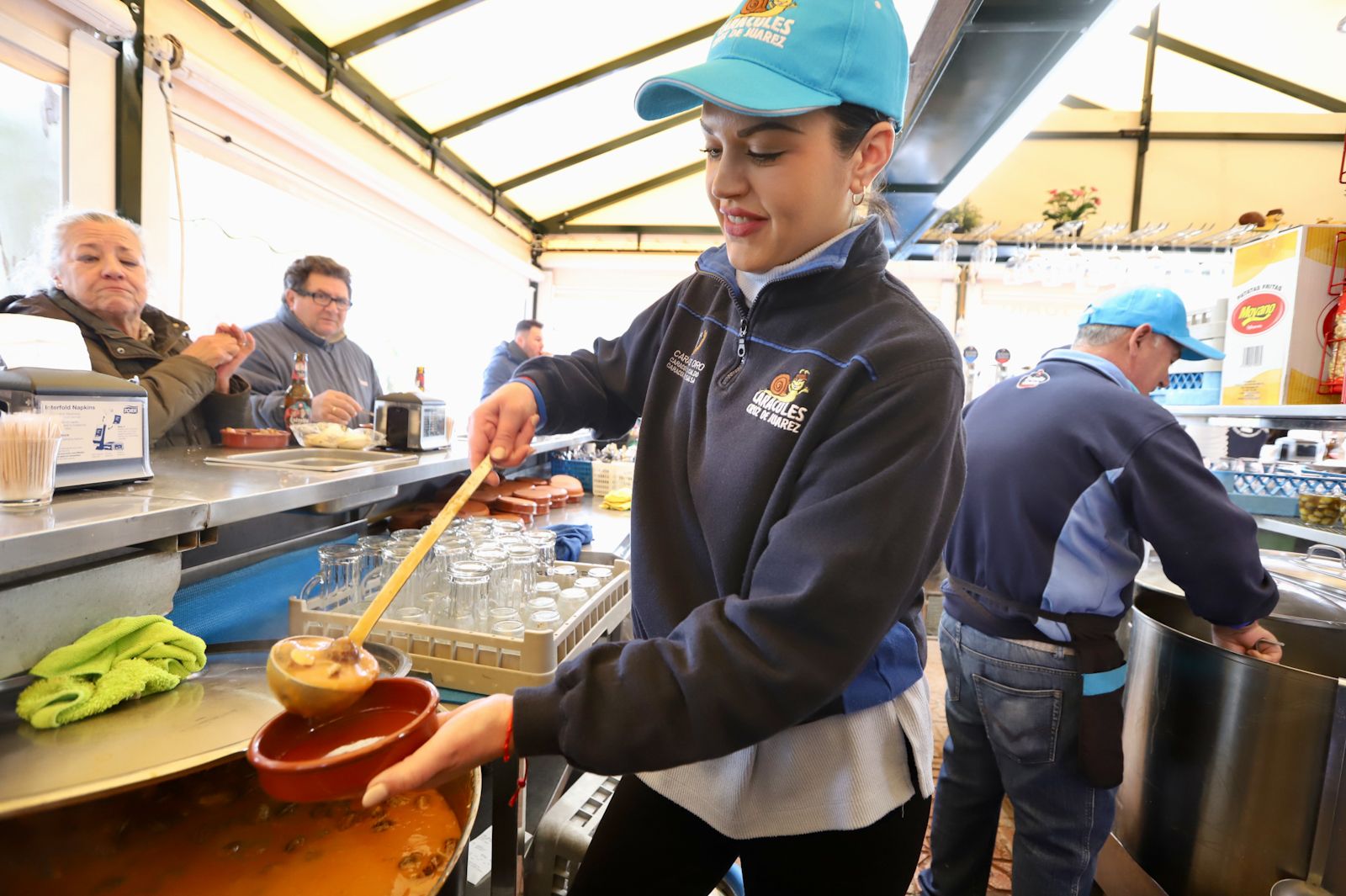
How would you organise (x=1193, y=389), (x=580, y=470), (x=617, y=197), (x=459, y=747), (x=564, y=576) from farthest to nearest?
(x=617, y=197) → (x=580, y=470) → (x=1193, y=389) → (x=564, y=576) → (x=459, y=747)

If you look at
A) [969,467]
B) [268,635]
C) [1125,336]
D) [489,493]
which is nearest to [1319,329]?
[1125,336]

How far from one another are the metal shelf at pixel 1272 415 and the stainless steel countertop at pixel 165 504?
10.4 feet

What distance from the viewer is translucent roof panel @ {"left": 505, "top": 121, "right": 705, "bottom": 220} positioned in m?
5.91

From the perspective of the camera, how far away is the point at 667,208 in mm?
6926

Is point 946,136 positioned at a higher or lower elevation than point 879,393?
higher

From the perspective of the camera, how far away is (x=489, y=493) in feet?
8.99

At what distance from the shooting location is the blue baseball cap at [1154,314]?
6.47 ft

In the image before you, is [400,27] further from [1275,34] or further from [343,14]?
[1275,34]

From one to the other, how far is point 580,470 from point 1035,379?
252 centimetres

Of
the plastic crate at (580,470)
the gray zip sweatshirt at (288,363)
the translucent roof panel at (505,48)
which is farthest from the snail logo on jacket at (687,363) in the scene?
the translucent roof panel at (505,48)

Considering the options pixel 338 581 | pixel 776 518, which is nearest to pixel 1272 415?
pixel 776 518

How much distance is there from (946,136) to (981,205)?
168 inches

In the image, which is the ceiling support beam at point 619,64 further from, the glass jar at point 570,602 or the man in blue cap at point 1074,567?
the glass jar at point 570,602

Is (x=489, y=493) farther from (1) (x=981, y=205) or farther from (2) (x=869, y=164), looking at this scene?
(1) (x=981, y=205)
